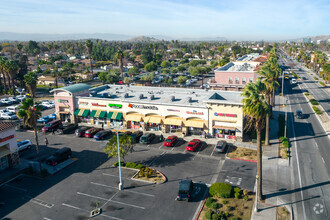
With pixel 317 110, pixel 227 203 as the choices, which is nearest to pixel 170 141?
pixel 227 203

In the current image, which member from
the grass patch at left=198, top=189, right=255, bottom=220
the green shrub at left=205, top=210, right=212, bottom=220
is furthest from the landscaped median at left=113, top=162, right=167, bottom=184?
the green shrub at left=205, top=210, right=212, bottom=220

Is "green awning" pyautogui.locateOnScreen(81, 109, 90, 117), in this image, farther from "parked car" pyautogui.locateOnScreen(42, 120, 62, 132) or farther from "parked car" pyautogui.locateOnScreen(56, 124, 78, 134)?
"parked car" pyautogui.locateOnScreen(42, 120, 62, 132)

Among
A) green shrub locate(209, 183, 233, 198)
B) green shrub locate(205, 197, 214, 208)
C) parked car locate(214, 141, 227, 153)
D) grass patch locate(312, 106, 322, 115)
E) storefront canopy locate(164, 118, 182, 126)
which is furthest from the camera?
grass patch locate(312, 106, 322, 115)

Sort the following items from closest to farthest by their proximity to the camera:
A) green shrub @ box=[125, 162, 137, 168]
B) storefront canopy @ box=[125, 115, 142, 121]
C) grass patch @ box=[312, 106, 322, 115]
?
green shrub @ box=[125, 162, 137, 168], storefront canopy @ box=[125, 115, 142, 121], grass patch @ box=[312, 106, 322, 115]

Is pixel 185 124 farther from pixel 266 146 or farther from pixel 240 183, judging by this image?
pixel 240 183

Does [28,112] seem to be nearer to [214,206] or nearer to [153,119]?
[153,119]

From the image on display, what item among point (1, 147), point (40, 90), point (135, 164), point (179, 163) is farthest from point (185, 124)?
point (40, 90)

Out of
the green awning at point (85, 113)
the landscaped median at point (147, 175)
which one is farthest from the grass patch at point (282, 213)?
the green awning at point (85, 113)
